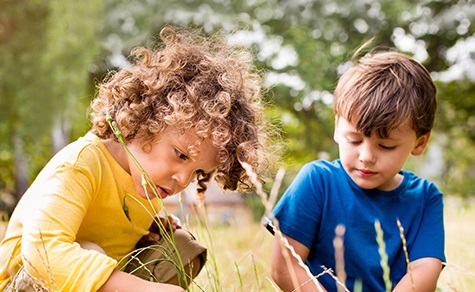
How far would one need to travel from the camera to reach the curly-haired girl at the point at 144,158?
180cm

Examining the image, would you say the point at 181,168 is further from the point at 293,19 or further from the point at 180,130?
the point at 293,19

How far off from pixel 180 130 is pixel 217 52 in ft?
1.42

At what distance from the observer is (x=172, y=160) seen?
2014 millimetres

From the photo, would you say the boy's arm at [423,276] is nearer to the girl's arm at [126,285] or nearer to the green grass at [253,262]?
the green grass at [253,262]

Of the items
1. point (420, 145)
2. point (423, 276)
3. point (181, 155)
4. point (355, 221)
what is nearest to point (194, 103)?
point (181, 155)

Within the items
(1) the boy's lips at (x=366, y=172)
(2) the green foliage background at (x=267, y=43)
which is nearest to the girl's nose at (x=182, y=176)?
(1) the boy's lips at (x=366, y=172)

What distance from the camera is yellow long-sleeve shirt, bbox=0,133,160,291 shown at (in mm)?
1686

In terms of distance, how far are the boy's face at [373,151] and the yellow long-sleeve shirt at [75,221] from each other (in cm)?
75

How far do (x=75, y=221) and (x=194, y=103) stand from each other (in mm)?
558

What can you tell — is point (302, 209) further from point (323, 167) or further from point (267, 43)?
point (267, 43)

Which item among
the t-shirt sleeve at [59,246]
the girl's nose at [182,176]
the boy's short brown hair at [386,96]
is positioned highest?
the boy's short brown hair at [386,96]

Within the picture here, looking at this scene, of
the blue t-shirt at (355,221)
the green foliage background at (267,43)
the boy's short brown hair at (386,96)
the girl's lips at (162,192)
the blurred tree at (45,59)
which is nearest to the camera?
the girl's lips at (162,192)

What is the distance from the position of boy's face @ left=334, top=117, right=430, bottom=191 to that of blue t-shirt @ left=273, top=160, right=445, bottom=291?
102mm

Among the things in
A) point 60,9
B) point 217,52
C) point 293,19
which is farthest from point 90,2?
point 217,52
